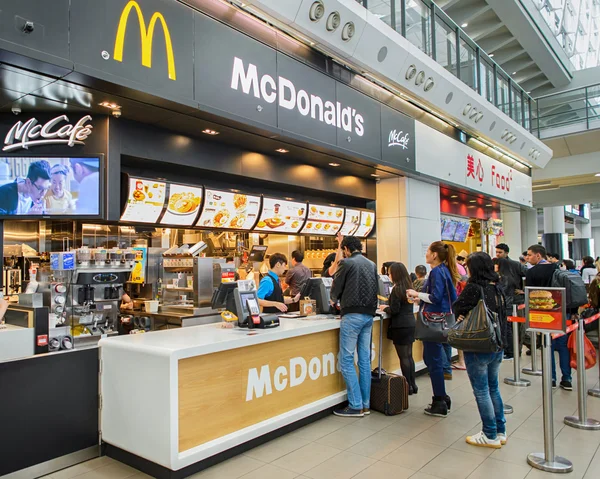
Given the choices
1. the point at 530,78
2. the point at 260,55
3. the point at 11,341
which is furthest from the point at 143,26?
the point at 530,78

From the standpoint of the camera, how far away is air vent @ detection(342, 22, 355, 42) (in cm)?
Result: 575

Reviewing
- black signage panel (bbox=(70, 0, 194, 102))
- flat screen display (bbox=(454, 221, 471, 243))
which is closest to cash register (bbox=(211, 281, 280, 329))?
black signage panel (bbox=(70, 0, 194, 102))

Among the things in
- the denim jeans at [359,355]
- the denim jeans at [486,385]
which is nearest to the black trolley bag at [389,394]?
the denim jeans at [359,355]

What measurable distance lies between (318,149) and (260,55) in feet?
4.80

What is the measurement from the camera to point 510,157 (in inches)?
475

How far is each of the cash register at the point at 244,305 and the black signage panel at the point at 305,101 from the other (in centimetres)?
205

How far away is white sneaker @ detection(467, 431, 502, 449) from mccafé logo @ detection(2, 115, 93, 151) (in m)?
4.48

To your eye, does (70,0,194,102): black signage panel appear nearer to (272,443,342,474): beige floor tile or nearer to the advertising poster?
(272,443,342,474): beige floor tile

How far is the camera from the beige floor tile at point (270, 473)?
11.0 feet

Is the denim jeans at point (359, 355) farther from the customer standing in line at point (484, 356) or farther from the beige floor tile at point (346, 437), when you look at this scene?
the customer standing in line at point (484, 356)

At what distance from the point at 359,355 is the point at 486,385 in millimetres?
1318

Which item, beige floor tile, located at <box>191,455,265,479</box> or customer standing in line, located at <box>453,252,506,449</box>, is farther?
customer standing in line, located at <box>453,252,506,449</box>

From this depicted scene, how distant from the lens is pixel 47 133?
439 centimetres

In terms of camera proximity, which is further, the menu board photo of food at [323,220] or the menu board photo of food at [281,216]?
the menu board photo of food at [323,220]
